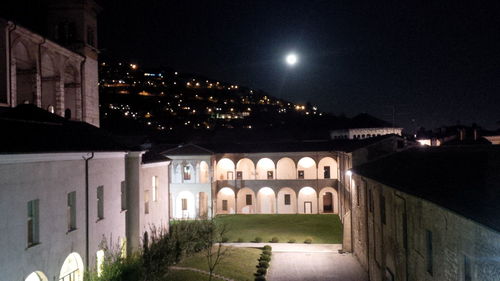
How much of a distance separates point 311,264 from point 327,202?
69.7 feet

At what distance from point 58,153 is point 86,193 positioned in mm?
3177

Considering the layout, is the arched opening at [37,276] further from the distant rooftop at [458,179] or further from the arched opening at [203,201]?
the arched opening at [203,201]

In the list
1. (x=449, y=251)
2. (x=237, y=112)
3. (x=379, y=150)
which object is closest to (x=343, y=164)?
A: (x=379, y=150)

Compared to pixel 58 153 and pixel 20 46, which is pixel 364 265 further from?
pixel 20 46

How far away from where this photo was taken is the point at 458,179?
12.7 metres

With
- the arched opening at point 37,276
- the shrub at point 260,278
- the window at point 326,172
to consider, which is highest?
the window at point 326,172

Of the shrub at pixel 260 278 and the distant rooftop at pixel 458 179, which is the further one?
the shrub at pixel 260 278

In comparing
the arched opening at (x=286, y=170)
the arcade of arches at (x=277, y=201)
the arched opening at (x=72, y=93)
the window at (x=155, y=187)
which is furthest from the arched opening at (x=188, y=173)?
the window at (x=155, y=187)

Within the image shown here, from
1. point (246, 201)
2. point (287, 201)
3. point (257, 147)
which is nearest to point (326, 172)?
point (287, 201)

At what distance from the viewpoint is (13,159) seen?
11812 mm

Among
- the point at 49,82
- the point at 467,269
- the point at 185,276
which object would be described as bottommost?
the point at 185,276

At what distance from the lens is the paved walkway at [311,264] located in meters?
25.2

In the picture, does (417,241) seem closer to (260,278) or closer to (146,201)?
(260,278)

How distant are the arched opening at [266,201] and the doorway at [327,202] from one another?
16.4ft
